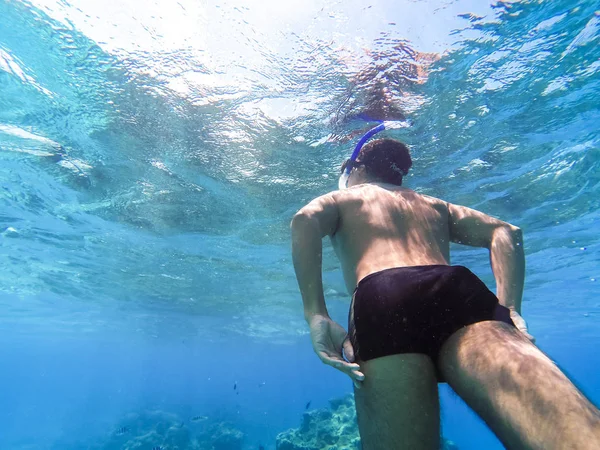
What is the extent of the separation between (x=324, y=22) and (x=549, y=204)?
505 inches

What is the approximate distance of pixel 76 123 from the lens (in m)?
10.6

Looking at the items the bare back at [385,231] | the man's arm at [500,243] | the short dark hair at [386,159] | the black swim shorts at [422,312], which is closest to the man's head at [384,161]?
the short dark hair at [386,159]

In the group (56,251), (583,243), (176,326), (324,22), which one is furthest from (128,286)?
(583,243)

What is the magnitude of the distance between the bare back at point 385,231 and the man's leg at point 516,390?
2.39 ft

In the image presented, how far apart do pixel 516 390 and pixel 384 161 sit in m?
2.53

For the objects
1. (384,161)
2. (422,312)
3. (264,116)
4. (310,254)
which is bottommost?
(422,312)

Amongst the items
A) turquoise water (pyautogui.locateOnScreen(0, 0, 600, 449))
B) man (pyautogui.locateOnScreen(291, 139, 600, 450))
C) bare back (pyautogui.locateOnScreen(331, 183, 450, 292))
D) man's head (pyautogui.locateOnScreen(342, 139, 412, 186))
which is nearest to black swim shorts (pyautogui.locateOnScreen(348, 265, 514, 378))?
man (pyautogui.locateOnScreen(291, 139, 600, 450))

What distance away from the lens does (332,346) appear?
2.18 m

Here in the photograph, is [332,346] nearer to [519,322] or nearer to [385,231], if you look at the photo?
[385,231]

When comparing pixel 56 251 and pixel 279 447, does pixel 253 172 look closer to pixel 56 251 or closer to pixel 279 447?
pixel 279 447

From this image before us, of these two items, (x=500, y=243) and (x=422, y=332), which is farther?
(x=500, y=243)

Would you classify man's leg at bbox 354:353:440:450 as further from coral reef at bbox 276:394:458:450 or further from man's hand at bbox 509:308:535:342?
coral reef at bbox 276:394:458:450

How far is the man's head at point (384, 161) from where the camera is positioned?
362cm

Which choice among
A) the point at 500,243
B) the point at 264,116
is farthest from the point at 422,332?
the point at 264,116
